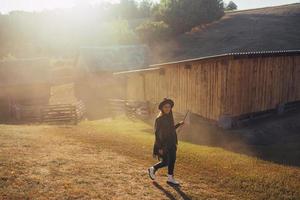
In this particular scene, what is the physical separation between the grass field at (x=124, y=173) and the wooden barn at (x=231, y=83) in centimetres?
350

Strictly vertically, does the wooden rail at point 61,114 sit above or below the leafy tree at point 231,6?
below

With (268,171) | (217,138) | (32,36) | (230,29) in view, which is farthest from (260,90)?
(32,36)

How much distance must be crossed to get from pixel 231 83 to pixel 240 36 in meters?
43.5

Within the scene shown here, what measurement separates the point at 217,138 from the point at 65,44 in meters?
62.4

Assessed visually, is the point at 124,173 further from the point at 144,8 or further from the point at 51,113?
Answer: the point at 144,8

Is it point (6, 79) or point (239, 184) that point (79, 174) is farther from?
point (6, 79)

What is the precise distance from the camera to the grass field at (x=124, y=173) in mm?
8641

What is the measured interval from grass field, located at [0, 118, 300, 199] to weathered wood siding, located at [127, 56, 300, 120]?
354 cm

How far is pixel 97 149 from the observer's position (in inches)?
553

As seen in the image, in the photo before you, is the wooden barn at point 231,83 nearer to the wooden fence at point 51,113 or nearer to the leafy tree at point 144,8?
the wooden fence at point 51,113

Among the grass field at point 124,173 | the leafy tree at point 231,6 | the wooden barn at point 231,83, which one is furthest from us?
the leafy tree at point 231,6

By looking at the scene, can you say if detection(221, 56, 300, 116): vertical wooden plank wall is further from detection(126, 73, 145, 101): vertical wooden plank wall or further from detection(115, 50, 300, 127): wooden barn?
detection(126, 73, 145, 101): vertical wooden plank wall

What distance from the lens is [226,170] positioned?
1096 centimetres

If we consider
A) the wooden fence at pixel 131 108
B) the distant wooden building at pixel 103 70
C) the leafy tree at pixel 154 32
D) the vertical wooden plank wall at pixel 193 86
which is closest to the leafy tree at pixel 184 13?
the leafy tree at pixel 154 32
